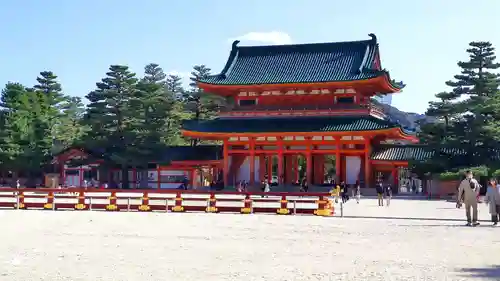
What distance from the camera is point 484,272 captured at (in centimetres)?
1142

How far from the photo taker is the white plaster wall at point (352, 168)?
4697 centimetres

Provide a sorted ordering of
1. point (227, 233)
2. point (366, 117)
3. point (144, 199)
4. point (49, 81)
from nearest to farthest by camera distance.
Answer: point (227, 233)
point (144, 199)
point (366, 117)
point (49, 81)

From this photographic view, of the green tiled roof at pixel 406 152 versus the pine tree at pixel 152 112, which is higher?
the pine tree at pixel 152 112

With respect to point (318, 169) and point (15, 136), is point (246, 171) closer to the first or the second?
point (318, 169)

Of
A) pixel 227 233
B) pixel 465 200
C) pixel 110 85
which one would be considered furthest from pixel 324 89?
pixel 227 233

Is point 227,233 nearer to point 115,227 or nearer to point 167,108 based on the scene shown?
point 115,227

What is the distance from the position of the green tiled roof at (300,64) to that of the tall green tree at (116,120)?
8.08 metres

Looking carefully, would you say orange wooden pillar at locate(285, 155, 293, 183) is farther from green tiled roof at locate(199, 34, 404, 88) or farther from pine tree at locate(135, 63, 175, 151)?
pine tree at locate(135, 63, 175, 151)

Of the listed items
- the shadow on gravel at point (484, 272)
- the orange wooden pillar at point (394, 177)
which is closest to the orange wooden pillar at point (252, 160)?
the orange wooden pillar at point (394, 177)

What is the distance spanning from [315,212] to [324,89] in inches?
951

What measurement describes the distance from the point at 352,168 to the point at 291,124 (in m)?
5.49

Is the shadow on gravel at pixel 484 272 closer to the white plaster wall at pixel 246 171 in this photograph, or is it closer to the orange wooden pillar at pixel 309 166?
the orange wooden pillar at pixel 309 166

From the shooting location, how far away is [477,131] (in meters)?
41.2

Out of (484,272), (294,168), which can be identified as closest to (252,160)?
(294,168)
